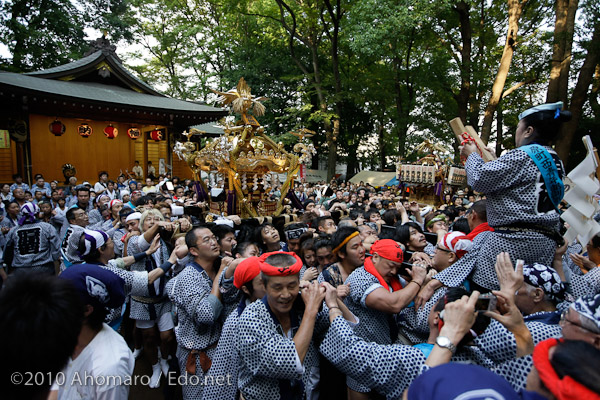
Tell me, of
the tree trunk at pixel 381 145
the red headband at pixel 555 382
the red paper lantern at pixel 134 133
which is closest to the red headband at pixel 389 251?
the red headband at pixel 555 382

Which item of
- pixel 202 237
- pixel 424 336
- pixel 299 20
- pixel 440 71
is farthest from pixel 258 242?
pixel 299 20

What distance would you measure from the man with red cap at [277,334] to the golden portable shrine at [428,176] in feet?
27.7

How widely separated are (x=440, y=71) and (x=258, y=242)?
16.1 meters

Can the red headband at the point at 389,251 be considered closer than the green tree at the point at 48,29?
Yes

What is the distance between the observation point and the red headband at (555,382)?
997mm

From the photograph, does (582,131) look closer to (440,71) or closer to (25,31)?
(440,71)

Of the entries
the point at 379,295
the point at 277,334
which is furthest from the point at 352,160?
the point at 277,334

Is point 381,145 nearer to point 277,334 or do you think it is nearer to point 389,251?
point 389,251

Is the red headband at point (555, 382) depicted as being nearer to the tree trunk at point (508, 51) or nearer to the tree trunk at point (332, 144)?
the tree trunk at point (508, 51)

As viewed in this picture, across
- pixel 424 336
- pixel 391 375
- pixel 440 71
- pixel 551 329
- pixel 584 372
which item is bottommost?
pixel 424 336

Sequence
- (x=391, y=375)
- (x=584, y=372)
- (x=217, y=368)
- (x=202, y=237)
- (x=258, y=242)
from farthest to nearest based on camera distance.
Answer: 1. (x=258, y=242)
2. (x=202, y=237)
3. (x=217, y=368)
4. (x=391, y=375)
5. (x=584, y=372)

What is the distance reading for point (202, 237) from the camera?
9.85 feet

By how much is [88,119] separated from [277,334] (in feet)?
54.3

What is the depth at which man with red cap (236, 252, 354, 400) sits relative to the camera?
5.83 ft
